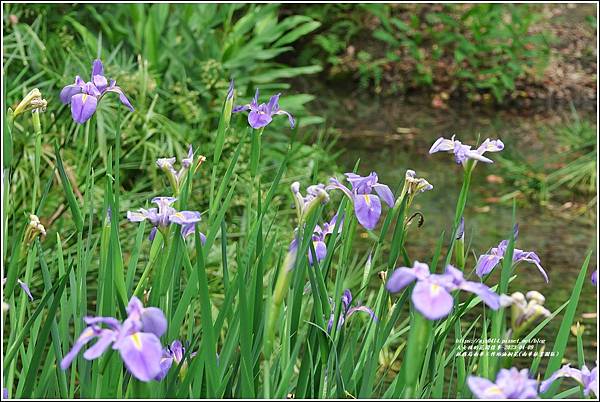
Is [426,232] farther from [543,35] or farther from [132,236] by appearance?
[543,35]

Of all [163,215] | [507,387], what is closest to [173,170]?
[163,215]

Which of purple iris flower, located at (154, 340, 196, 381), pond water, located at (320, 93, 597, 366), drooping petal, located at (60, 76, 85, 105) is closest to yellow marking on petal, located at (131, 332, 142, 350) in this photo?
purple iris flower, located at (154, 340, 196, 381)

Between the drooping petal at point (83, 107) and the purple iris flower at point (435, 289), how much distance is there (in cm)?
54

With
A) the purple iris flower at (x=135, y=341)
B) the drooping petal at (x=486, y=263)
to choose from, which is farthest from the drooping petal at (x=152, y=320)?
the drooping petal at (x=486, y=263)

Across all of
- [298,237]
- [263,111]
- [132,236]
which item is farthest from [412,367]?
[132,236]

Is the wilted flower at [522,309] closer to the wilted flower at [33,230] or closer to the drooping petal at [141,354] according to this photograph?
the drooping petal at [141,354]

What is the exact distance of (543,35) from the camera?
7.47 m

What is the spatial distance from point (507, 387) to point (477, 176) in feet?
15.5

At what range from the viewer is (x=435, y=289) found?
0.84m

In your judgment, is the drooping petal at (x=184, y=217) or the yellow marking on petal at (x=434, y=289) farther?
the drooping petal at (x=184, y=217)

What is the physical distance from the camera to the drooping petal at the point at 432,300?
0.81m

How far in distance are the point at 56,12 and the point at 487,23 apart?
414cm

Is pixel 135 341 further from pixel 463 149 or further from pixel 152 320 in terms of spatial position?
pixel 463 149

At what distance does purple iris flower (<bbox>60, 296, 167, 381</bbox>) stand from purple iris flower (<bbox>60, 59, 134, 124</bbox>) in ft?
1.36
